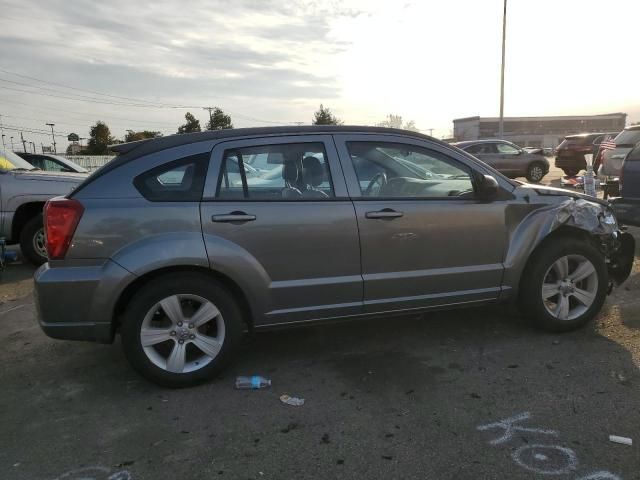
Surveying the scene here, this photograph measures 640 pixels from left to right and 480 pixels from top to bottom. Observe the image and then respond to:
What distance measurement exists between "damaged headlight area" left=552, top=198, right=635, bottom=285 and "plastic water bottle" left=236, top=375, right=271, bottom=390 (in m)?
2.58

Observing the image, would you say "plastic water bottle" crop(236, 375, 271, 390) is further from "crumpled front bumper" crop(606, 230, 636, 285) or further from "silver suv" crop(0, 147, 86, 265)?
"silver suv" crop(0, 147, 86, 265)

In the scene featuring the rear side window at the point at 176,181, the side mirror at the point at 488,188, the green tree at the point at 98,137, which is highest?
the green tree at the point at 98,137

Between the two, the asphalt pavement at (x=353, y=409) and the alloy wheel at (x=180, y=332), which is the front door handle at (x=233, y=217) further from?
the asphalt pavement at (x=353, y=409)

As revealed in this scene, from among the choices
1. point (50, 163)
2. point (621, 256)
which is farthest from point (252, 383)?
point (50, 163)

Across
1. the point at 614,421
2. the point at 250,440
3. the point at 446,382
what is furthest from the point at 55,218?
the point at 614,421

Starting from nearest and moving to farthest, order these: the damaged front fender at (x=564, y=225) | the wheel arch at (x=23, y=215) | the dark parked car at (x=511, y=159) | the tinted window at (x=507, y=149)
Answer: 1. the damaged front fender at (x=564, y=225)
2. the wheel arch at (x=23, y=215)
3. the dark parked car at (x=511, y=159)
4. the tinted window at (x=507, y=149)

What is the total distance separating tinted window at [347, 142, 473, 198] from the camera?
3.81 metres

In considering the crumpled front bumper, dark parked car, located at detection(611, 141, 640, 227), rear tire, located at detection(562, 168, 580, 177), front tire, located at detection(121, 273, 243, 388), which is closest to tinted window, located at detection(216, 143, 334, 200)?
front tire, located at detection(121, 273, 243, 388)

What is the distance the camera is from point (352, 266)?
12.1ft

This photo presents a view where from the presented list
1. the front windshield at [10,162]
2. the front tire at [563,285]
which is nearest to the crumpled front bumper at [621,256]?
the front tire at [563,285]

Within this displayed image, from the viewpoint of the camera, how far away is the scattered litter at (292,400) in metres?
3.29

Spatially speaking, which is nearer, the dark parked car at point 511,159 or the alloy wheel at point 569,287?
the alloy wheel at point 569,287

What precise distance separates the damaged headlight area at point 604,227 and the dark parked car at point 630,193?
1952mm

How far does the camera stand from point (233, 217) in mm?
3436
